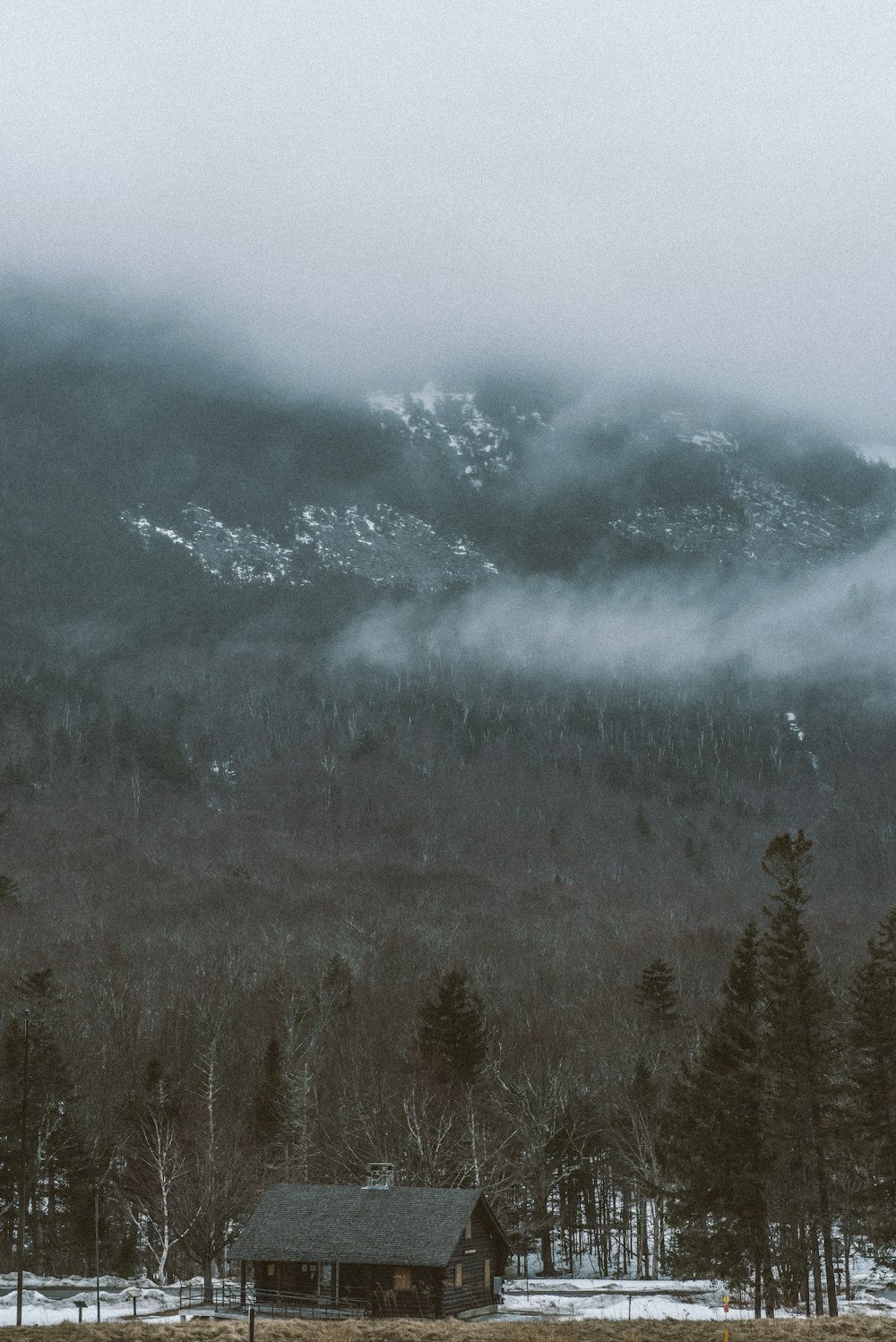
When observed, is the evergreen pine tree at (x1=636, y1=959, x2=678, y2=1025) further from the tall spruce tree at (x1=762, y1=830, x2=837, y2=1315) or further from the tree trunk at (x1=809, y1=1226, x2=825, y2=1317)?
the tall spruce tree at (x1=762, y1=830, x2=837, y2=1315)

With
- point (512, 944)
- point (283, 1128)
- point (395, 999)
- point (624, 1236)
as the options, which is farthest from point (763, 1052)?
point (512, 944)

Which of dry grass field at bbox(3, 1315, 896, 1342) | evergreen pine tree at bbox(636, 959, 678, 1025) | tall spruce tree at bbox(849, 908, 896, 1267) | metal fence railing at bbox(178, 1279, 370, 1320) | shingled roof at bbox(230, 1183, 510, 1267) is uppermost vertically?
evergreen pine tree at bbox(636, 959, 678, 1025)

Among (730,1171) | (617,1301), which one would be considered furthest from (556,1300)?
(730,1171)

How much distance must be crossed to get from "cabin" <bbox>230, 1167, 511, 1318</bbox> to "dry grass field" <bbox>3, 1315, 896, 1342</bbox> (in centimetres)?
1582

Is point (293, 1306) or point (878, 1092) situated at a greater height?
point (878, 1092)

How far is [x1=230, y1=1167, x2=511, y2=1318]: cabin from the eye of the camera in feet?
197

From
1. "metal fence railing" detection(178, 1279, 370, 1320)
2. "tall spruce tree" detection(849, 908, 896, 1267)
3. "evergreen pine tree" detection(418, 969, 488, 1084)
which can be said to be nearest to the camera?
"tall spruce tree" detection(849, 908, 896, 1267)

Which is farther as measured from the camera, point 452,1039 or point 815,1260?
point 452,1039

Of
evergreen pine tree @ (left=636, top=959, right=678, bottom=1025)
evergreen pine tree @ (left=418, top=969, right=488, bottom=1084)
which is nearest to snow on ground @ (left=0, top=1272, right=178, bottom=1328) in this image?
evergreen pine tree @ (left=418, top=969, right=488, bottom=1084)

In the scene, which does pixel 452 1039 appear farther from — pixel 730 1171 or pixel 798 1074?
pixel 798 1074

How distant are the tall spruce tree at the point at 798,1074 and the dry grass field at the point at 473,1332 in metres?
8.01

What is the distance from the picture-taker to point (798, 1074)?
2053 inches

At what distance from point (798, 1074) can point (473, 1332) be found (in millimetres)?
16260

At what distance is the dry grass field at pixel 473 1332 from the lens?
40.4m
